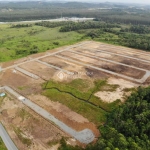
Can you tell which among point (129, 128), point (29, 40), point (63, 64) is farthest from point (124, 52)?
point (129, 128)

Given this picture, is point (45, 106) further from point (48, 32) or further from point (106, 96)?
point (48, 32)

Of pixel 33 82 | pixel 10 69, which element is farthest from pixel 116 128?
pixel 10 69

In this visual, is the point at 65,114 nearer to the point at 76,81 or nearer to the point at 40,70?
the point at 76,81

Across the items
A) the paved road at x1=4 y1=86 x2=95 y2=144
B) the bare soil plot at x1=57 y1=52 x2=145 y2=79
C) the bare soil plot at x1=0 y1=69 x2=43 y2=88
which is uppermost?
the bare soil plot at x1=57 y1=52 x2=145 y2=79

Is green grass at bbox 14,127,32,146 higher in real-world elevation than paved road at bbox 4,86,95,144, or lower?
lower

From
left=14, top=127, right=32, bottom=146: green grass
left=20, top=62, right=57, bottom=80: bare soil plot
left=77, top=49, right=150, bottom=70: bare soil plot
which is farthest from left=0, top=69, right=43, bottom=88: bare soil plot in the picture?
left=77, top=49, right=150, bottom=70: bare soil plot

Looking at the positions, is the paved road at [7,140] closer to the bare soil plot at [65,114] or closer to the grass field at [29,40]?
the bare soil plot at [65,114]

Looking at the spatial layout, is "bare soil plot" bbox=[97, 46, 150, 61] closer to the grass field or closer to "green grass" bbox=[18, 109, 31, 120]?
the grass field

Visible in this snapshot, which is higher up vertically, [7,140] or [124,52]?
[124,52]
